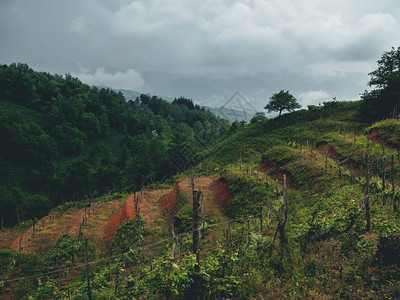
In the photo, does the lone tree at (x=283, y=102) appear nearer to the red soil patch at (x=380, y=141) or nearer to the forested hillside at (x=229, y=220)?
the forested hillside at (x=229, y=220)

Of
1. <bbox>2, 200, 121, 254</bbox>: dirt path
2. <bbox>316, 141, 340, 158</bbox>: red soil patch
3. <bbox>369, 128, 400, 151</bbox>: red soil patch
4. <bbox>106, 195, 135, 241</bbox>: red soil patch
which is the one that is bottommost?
<bbox>2, 200, 121, 254</bbox>: dirt path

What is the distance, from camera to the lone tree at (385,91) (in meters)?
36.3

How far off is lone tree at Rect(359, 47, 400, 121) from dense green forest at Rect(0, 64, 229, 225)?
36670 mm

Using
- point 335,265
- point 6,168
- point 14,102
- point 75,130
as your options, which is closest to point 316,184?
point 335,265

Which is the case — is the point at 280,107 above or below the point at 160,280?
above

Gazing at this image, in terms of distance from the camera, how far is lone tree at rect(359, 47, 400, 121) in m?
36.3

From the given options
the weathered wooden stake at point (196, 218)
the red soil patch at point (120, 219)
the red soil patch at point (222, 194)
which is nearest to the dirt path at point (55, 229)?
the red soil patch at point (120, 219)

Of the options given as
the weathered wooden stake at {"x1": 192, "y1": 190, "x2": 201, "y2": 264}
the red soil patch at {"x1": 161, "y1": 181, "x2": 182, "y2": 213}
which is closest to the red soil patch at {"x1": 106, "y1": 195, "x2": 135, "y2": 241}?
Answer: the red soil patch at {"x1": 161, "y1": 181, "x2": 182, "y2": 213}

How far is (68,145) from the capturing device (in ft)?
249

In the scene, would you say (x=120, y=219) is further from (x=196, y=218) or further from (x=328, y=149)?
(x=328, y=149)

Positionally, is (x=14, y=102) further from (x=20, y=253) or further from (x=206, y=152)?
(x=20, y=253)

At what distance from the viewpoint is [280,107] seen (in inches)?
2319

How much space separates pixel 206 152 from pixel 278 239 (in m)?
51.5

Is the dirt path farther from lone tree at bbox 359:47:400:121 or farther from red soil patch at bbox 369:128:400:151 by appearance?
lone tree at bbox 359:47:400:121
